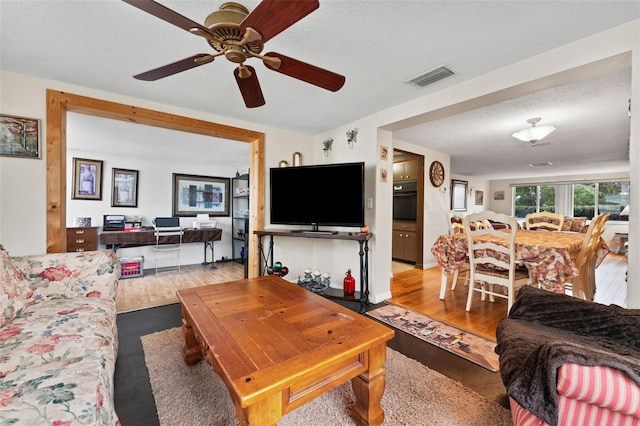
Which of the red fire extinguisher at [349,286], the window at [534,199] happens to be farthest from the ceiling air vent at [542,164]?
the red fire extinguisher at [349,286]

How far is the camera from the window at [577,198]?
6969 millimetres

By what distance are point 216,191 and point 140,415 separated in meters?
4.59

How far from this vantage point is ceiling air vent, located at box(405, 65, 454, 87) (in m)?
2.02

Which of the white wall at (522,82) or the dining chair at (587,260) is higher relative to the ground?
the white wall at (522,82)

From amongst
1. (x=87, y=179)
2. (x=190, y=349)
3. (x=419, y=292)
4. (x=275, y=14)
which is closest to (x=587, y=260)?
(x=419, y=292)

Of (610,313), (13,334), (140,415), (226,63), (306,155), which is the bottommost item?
(140,415)

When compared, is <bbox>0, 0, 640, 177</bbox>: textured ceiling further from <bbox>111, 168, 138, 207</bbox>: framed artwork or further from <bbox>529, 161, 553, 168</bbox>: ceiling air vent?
<bbox>529, 161, 553, 168</bbox>: ceiling air vent

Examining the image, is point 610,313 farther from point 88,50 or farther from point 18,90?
point 18,90

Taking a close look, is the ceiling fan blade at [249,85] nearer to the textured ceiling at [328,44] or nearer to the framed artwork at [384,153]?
the textured ceiling at [328,44]

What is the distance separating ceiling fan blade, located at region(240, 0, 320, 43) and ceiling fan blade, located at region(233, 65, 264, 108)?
329 mm

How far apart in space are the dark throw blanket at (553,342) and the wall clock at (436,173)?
3.48m

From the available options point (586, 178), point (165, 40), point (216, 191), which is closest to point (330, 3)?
point (165, 40)

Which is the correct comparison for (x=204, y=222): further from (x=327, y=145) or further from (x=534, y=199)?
(x=534, y=199)

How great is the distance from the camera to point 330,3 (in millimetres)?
1377
